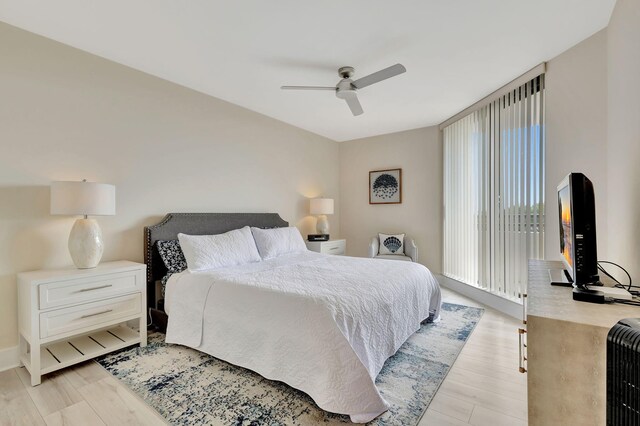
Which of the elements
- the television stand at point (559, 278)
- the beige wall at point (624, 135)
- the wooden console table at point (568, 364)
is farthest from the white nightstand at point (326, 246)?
the wooden console table at point (568, 364)

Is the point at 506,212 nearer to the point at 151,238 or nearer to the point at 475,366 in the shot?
the point at 475,366

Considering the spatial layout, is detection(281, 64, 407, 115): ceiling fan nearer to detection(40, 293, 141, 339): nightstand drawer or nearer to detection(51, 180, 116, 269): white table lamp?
detection(51, 180, 116, 269): white table lamp

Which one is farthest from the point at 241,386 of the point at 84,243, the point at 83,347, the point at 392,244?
the point at 392,244

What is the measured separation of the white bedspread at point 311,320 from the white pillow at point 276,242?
23.8 inches

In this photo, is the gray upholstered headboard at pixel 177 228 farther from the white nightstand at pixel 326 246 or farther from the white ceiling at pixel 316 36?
the white ceiling at pixel 316 36

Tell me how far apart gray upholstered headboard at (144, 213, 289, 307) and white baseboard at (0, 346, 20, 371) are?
0.93 m

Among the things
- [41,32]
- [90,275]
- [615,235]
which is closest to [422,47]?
[615,235]

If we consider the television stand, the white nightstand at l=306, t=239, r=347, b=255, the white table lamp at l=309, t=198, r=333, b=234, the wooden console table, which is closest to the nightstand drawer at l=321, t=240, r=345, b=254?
the white nightstand at l=306, t=239, r=347, b=255

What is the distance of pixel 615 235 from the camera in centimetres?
191

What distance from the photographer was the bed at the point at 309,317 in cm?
159

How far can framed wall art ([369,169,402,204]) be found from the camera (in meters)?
5.00

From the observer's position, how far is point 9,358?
2.14m

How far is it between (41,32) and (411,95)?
344 centimetres

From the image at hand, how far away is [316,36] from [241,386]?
2587mm
